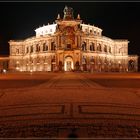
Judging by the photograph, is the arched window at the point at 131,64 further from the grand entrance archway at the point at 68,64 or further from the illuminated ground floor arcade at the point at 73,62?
the grand entrance archway at the point at 68,64

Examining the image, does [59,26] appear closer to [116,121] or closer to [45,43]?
[45,43]

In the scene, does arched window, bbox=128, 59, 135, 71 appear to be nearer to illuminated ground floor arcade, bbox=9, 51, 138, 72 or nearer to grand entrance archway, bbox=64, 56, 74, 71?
illuminated ground floor arcade, bbox=9, 51, 138, 72

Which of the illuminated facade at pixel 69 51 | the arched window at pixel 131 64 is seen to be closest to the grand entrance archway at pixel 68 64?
the illuminated facade at pixel 69 51

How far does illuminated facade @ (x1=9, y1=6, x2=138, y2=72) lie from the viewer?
93.8m

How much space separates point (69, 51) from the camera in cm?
9331

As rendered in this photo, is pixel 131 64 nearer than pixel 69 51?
No

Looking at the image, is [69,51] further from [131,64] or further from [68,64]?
[131,64]

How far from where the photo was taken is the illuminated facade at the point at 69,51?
93812mm

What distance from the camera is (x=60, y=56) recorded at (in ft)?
→ 306

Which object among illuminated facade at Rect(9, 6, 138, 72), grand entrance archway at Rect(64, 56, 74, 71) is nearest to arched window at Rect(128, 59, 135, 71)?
illuminated facade at Rect(9, 6, 138, 72)

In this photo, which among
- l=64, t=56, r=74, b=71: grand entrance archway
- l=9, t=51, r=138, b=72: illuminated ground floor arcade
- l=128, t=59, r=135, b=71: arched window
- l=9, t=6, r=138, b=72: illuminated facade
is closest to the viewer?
l=9, t=51, r=138, b=72: illuminated ground floor arcade

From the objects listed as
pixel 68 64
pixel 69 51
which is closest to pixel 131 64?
pixel 68 64

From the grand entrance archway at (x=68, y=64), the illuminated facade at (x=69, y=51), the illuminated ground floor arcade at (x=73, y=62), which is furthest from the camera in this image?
the grand entrance archway at (x=68, y=64)

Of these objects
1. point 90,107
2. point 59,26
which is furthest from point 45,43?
point 90,107
